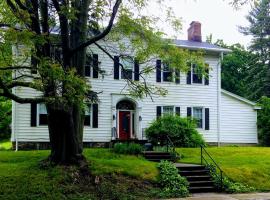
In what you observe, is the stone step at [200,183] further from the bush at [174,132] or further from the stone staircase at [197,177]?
the bush at [174,132]

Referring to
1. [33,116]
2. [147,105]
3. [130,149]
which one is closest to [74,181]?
[130,149]

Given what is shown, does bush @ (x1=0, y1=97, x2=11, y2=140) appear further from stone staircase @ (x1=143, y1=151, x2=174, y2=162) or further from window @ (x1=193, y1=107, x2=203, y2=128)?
stone staircase @ (x1=143, y1=151, x2=174, y2=162)

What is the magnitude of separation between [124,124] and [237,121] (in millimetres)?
8809

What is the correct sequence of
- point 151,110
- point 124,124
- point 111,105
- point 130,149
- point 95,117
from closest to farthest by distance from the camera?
point 130,149
point 95,117
point 111,105
point 124,124
point 151,110

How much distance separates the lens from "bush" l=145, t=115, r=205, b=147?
→ 24.0 metres

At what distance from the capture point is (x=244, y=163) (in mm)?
18094

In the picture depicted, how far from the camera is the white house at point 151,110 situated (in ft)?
78.6

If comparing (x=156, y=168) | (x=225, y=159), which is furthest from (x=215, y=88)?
(x=156, y=168)

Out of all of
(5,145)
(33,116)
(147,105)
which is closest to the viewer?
(33,116)

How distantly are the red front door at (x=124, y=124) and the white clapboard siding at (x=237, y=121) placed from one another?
7109mm

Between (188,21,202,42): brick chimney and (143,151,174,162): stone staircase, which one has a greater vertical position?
(188,21,202,42): brick chimney

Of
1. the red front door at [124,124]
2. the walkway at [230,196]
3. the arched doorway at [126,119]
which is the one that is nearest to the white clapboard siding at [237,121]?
the arched doorway at [126,119]

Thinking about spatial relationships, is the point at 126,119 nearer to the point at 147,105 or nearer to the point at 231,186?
the point at 147,105

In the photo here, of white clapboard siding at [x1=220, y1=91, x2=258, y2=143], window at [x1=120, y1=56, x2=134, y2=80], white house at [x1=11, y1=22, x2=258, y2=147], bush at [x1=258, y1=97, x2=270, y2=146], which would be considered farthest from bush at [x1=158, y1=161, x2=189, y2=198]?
bush at [x1=258, y1=97, x2=270, y2=146]
